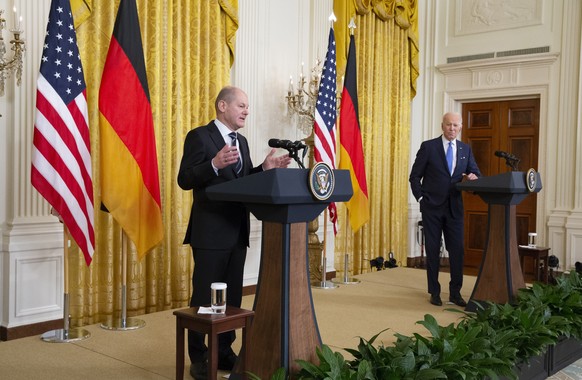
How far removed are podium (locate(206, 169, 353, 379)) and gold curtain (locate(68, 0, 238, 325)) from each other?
2.06 metres

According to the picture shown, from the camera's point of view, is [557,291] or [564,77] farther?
[564,77]

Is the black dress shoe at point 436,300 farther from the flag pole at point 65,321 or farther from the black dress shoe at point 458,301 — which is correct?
the flag pole at point 65,321

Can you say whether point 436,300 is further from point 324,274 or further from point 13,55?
point 13,55

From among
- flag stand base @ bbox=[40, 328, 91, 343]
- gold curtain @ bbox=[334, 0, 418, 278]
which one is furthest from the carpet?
gold curtain @ bbox=[334, 0, 418, 278]

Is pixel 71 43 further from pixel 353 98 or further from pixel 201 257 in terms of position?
pixel 353 98

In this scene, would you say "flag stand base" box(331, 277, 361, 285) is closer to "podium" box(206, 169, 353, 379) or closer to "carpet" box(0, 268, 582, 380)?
"carpet" box(0, 268, 582, 380)

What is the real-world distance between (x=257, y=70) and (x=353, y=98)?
3.24ft

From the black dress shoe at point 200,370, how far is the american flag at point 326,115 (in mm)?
2773

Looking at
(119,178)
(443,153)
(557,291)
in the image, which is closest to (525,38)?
(443,153)

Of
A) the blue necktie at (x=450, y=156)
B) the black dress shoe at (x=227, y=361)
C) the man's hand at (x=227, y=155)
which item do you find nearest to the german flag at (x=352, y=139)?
the blue necktie at (x=450, y=156)

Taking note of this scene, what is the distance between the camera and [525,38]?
769 centimetres

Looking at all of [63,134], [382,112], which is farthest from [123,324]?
[382,112]

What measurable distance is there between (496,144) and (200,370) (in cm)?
615

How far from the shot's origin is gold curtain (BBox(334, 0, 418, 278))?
280 inches
